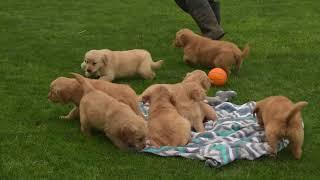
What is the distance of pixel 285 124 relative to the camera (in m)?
5.39

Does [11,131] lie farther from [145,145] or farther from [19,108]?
[145,145]

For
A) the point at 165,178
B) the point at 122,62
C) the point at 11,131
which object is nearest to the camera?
the point at 165,178

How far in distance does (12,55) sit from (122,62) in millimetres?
2111

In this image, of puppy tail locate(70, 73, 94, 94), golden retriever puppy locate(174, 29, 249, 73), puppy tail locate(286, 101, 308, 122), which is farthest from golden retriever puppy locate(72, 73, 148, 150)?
golden retriever puppy locate(174, 29, 249, 73)

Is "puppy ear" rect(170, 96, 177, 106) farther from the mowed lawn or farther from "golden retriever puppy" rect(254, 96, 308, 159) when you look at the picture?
"golden retriever puppy" rect(254, 96, 308, 159)

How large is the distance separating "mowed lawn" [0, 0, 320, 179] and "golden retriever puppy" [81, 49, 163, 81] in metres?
0.18

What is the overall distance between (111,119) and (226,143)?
1.11m

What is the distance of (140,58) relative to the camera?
8.32 meters

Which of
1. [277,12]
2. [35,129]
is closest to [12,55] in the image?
[35,129]

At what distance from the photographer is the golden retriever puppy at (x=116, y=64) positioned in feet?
26.4

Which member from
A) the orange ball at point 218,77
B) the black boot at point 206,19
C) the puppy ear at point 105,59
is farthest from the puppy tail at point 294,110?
the black boot at point 206,19

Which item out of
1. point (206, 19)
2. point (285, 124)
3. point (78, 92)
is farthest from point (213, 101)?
point (206, 19)

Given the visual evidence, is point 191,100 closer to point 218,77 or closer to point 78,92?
point 78,92

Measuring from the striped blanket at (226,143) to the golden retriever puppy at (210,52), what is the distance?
1773mm
